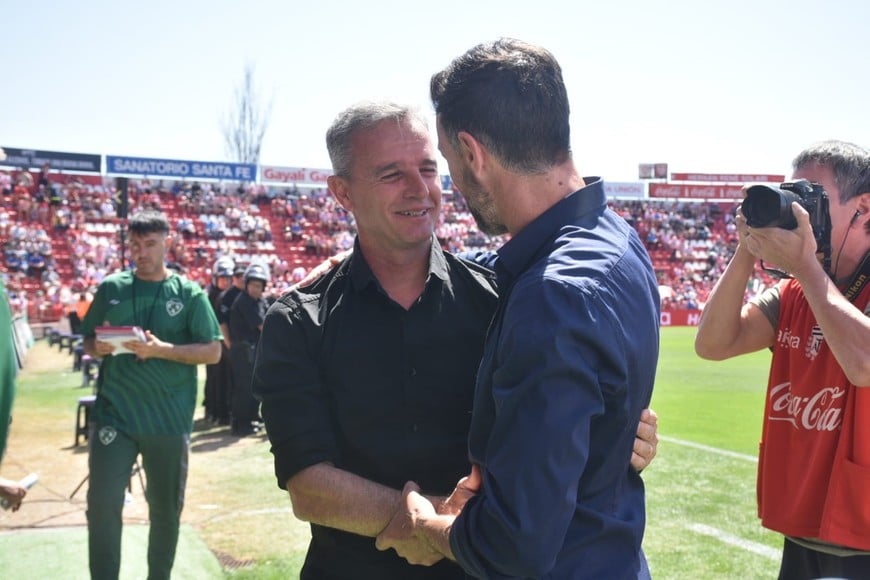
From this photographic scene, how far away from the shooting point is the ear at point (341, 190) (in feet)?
8.61

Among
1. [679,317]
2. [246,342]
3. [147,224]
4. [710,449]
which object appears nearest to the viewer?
[147,224]

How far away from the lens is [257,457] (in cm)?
902

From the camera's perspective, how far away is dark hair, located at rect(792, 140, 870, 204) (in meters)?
2.84

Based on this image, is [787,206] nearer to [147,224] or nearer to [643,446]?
[643,446]

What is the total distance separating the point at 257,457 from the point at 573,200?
777cm

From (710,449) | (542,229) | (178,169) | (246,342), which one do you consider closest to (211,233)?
(178,169)

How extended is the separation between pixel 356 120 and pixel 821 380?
1.86 meters

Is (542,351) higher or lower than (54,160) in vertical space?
lower

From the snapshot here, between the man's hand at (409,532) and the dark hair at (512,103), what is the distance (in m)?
0.85

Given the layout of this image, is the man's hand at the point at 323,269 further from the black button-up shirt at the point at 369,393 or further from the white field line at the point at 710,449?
the white field line at the point at 710,449

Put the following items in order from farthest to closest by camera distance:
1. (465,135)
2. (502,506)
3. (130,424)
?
(130,424), (465,135), (502,506)

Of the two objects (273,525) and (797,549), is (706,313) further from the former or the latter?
(273,525)

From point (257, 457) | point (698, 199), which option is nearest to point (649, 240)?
point (698, 199)

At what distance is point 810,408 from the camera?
2867 mm
